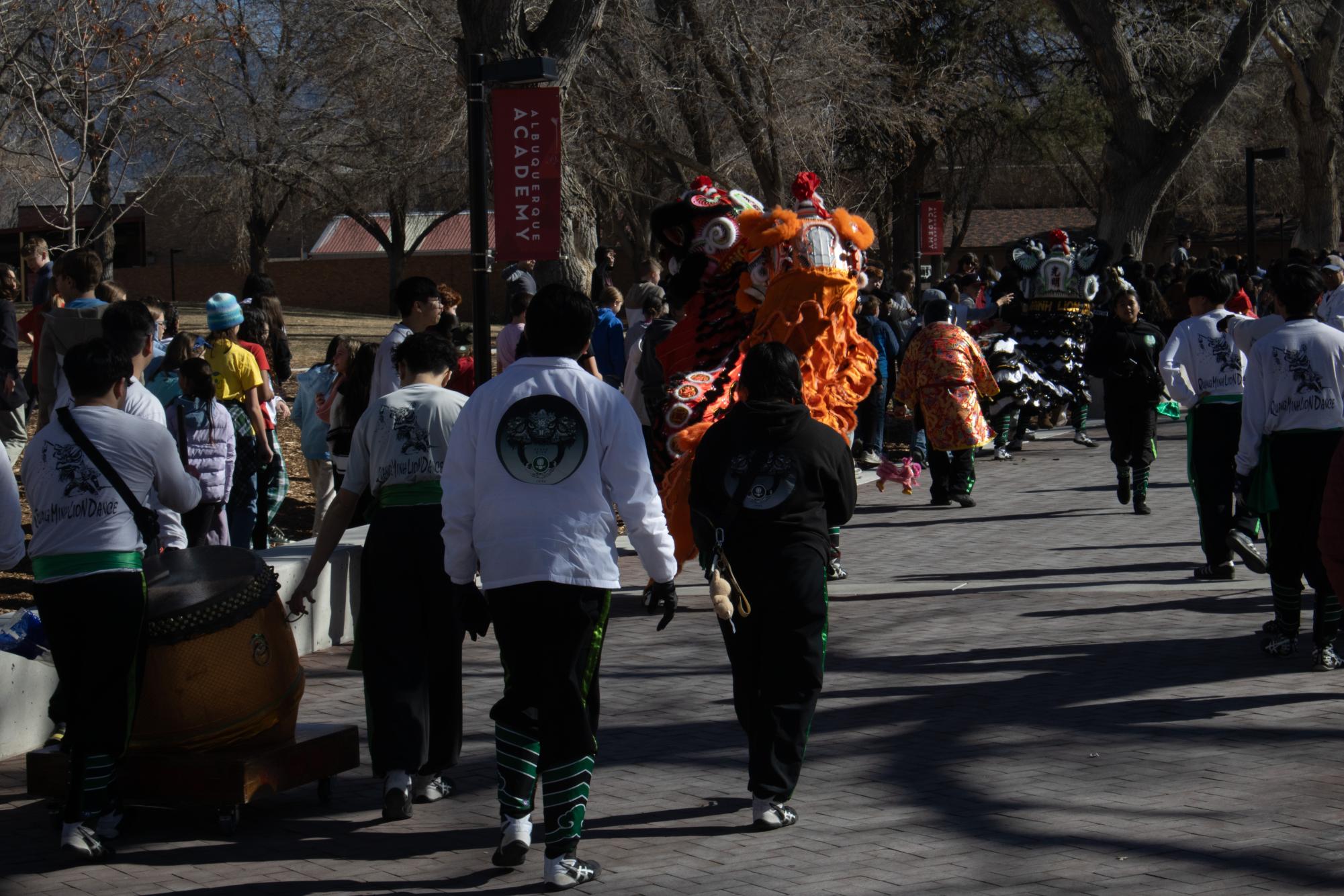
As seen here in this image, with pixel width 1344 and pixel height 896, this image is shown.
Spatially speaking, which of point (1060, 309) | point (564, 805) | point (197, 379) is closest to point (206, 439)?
point (197, 379)

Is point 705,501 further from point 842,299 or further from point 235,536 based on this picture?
point 235,536

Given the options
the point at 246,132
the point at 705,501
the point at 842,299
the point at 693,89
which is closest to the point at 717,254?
the point at 842,299

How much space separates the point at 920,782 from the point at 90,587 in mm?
3072

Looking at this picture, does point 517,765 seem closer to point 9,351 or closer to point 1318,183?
point 9,351

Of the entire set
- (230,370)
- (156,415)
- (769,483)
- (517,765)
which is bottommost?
(517,765)

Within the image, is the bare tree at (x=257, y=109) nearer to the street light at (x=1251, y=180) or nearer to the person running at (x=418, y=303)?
the street light at (x=1251, y=180)

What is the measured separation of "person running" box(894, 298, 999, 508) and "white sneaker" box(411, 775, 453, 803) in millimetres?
7763

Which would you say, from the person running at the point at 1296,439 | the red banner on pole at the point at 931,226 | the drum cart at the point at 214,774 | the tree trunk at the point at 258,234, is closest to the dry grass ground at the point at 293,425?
the tree trunk at the point at 258,234

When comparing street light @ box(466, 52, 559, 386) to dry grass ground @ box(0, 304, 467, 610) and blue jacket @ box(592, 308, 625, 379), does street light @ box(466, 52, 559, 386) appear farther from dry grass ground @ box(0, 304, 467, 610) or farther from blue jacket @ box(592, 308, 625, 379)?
dry grass ground @ box(0, 304, 467, 610)

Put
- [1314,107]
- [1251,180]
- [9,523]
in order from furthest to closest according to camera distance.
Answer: [1314,107] → [1251,180] → [9,523]

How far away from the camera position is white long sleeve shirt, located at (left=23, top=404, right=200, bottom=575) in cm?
536

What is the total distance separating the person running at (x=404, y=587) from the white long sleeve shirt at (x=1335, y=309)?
7.02 m

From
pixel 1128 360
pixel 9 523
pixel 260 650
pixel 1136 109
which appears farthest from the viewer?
pixel 1136 109

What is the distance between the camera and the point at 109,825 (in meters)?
5.53
